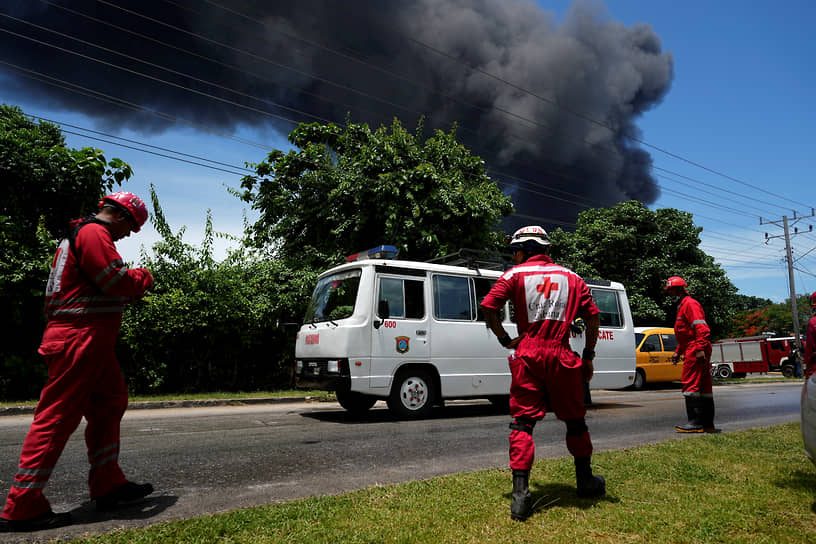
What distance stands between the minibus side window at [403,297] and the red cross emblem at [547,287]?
4.96 meters

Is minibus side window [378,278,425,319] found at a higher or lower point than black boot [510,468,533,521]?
higher

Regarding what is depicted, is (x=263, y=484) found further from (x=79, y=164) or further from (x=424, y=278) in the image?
(x=79, y=164)

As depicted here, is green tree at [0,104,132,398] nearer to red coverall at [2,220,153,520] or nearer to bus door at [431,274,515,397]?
bus door at [431,274,515,397]

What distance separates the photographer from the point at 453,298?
9219mm

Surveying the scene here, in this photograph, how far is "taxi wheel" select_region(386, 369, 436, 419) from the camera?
8.33m

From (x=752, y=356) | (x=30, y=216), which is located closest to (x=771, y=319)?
(x=752, y=356)

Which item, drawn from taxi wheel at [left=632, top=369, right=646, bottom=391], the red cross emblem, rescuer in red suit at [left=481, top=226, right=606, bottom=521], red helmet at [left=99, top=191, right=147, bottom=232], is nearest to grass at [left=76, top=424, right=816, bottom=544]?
rescuer in red suit at [left=481, top=226, right=606, bottom=521]

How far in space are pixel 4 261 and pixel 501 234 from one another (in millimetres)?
13914

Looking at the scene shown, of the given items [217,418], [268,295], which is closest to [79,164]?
[268,295]

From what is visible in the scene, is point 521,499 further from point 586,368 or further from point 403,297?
point 403,297

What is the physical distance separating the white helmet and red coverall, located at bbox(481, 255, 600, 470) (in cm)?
16

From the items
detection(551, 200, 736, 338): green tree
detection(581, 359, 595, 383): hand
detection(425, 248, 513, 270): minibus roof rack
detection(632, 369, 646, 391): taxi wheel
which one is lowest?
detection(632, 369, 646, 391): taxi wheel

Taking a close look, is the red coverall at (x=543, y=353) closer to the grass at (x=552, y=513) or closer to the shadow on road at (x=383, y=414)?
the grass at (x=552, y=513)

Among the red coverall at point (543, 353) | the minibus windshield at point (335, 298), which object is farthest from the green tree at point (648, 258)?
the red coverall at point (543, 353)
